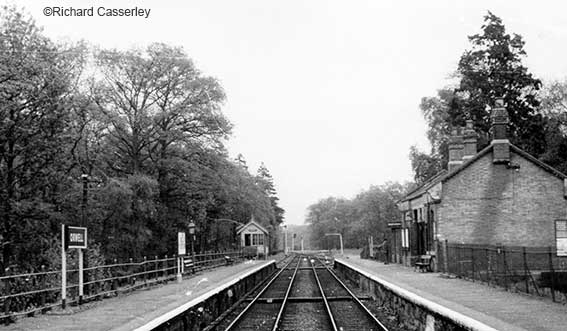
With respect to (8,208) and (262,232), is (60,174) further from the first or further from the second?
(262,232)

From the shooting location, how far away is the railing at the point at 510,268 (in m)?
20.1

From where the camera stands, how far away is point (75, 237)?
58.9 feet

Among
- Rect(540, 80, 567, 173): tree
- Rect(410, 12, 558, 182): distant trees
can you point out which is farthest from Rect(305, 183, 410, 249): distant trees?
Rect(410, 12, 558, 182): distant trees

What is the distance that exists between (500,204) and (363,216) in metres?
80.5

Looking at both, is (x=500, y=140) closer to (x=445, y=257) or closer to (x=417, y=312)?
(x=445, y=257)

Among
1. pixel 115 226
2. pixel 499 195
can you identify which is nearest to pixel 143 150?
pixel 115 226

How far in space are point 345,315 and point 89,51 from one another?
84.4 feet

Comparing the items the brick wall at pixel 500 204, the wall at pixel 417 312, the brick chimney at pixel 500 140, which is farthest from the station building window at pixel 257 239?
the wall at pixel 417 312

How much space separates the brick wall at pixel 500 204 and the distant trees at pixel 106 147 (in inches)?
641

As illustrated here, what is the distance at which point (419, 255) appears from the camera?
121 ft

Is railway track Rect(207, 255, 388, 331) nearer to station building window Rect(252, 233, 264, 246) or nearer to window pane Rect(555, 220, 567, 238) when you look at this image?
window pane Rect(555, 220, 567, 238)

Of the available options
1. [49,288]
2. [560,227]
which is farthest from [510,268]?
[49,288]

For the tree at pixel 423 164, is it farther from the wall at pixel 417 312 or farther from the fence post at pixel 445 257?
the wall at pixel 417 312

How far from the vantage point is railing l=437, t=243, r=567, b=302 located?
65.8ft
